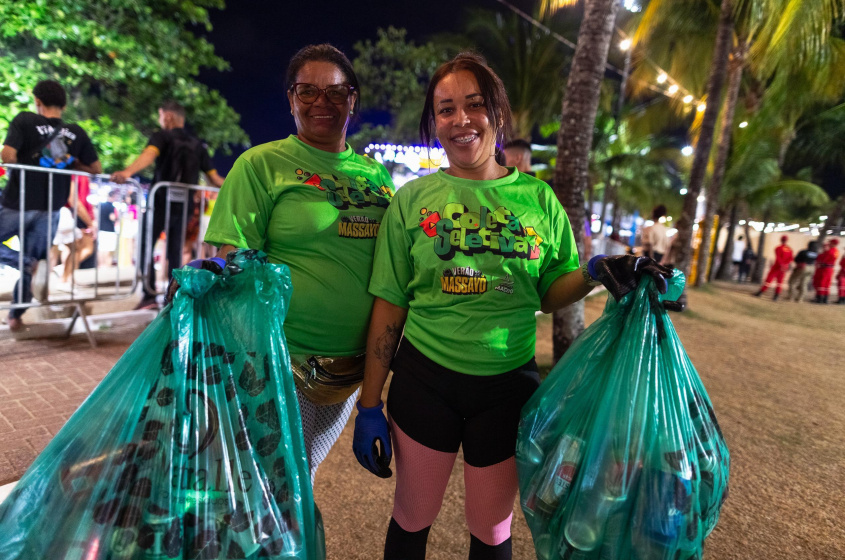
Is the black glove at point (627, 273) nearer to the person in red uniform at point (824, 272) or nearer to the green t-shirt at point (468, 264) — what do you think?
the green t-shirt at point (468, 264)

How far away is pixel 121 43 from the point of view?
8.70m

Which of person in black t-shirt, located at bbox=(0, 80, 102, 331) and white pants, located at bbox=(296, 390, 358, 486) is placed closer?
white pants, located at bbox=(296, 390, 358, 486)

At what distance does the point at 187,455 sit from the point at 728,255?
24.2m

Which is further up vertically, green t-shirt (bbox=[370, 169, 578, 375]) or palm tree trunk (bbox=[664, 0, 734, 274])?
palm tree trunk (bbox=[664, 0, 734, 274])

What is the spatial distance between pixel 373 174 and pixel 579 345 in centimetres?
90

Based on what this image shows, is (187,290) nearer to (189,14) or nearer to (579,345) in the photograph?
(579,345)

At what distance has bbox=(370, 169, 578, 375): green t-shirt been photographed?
149cm

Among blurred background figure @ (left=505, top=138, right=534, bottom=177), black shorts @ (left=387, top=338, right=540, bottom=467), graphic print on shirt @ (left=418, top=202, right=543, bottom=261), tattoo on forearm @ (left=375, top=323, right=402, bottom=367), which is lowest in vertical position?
black shorts @ (left=387, top=338, right=540, bottom=467)

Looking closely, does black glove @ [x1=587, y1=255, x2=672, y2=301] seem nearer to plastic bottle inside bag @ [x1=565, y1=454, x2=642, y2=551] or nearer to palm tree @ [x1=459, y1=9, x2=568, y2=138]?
plastic bottle inside bag @ [x1=565, y1=454, x2=642, y2=551]

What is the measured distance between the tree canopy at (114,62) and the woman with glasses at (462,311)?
928cm

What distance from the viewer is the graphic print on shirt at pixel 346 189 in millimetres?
1595

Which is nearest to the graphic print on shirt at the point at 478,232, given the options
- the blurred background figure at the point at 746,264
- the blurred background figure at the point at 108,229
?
the blurred background figure at the point at 108,229

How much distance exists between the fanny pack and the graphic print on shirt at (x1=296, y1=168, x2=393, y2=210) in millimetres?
491

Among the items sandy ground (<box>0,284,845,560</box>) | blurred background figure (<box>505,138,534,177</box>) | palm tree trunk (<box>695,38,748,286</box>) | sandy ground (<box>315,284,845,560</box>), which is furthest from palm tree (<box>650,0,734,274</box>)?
blurred background figure (<box>505,138,534,177</box>)
